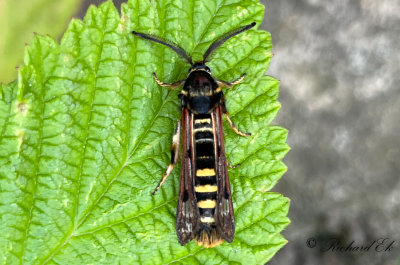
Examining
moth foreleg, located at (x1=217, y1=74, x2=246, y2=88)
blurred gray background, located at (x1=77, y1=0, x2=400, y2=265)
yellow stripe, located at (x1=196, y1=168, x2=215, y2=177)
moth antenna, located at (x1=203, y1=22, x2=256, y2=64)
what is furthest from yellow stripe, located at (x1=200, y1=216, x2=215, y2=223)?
blurred gray background, located at (x1=77, y1=0, x2=400, y2=265)

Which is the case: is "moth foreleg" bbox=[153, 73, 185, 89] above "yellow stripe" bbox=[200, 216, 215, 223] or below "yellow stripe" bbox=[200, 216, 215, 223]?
above

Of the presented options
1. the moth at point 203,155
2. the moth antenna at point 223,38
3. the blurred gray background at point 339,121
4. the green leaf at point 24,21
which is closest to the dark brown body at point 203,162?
the moth at point 203,155

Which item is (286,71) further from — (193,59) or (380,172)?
(193,59)

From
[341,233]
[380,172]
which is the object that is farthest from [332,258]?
[380,172]

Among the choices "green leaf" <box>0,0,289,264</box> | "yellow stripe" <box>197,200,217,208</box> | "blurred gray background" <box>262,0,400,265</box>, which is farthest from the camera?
"blurred gray background" <box>262,0,400,265</box>

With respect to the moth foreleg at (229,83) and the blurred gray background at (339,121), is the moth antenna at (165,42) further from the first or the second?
the blurred gray background at (339,121)

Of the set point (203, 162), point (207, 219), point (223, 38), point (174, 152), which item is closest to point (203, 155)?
point (203, 162)

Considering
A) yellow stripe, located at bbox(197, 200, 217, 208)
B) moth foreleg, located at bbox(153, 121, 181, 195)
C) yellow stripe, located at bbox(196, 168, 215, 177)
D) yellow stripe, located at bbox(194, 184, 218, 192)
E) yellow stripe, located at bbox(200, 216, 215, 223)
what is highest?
moth foreleg, located at bbox(153, 121, 181, 195)

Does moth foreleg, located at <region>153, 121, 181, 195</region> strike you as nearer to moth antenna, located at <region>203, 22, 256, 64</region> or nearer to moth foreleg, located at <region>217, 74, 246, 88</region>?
moth foreleg, located at <region>217, 74, 246, 88</region>
